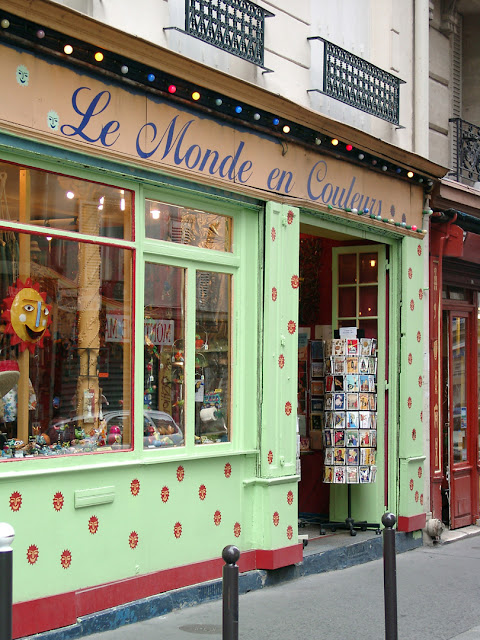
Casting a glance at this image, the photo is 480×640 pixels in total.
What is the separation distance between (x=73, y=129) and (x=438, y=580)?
Answer: 17.9 ft

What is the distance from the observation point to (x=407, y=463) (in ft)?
34.9

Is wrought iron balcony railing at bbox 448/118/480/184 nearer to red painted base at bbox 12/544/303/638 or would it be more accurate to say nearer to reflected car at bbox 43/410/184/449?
red painted base at bbox 12/544/303/638

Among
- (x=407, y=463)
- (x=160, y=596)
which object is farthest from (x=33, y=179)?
(x=407, y=463)

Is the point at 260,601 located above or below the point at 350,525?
below

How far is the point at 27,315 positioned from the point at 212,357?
82.3 inches

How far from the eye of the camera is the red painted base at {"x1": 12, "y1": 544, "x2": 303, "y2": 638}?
6.22 meters

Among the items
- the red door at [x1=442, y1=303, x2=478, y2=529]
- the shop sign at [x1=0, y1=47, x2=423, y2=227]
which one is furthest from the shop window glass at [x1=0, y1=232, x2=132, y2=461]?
the red door at [x1=442, y1=303, x2=478, y2=529]

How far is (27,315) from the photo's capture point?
6660 mm

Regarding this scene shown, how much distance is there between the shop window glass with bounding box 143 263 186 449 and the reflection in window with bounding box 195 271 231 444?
0.21 metres

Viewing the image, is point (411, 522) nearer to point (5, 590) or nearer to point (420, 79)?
point (420, 79)

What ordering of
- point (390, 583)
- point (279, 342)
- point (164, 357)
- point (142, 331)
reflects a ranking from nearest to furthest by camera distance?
1. point (390, 583)
2. point (142, 331)
3. point (164, 357)
4. point (279, 342)

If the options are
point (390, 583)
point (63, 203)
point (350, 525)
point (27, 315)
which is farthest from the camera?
point (350, 525)

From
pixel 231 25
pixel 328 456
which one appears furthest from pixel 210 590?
pixel 231 25

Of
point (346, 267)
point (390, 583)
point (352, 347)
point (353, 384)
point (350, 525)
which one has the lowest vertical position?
point (350, 525)
